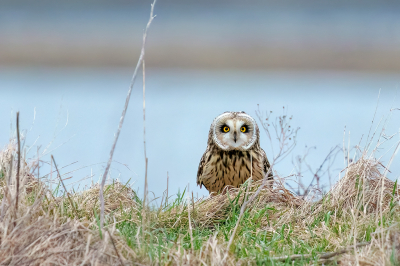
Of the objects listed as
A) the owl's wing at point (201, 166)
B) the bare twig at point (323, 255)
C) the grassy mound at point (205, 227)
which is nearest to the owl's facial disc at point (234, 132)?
the owl's wing at point (201, 166)

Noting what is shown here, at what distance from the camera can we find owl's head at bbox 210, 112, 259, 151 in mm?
3952

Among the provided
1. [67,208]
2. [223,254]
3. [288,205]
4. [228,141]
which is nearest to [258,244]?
[223,254]

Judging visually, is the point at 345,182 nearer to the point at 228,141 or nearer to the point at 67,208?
the point at 228,141

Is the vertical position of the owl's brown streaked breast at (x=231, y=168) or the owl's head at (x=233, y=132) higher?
the owl's head at (x=233, y=132)

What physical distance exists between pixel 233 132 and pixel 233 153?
8.1 inches

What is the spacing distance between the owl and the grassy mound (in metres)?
0.63

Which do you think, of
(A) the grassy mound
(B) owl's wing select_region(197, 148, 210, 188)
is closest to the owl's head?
(B) owl's wing select_region(197, 148, 210, 188)

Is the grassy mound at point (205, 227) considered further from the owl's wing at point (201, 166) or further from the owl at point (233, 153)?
the owl's wing at point (201, 166)

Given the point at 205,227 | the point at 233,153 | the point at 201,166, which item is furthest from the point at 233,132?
the point at 205,227

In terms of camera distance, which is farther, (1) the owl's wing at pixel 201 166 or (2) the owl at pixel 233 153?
(1) the owl's wing at pixel 201 166

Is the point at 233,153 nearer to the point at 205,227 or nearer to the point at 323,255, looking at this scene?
the point at 205,227

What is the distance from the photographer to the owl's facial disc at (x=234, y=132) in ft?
12.9

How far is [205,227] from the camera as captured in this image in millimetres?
2994

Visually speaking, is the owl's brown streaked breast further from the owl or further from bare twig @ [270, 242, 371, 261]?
bare twig @ [270, 242, 371, 261]
